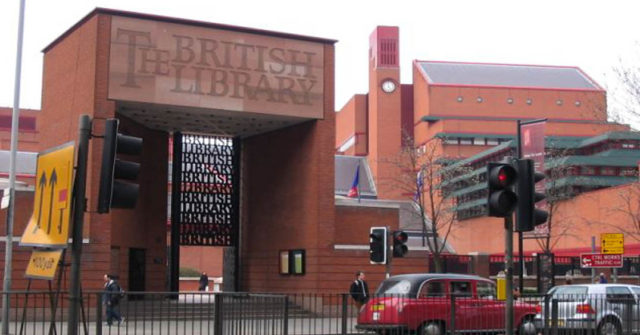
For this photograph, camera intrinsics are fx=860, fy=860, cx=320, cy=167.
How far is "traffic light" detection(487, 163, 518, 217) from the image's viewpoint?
37.3 ft

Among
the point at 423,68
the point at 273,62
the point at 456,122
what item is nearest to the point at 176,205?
the point at 273,62

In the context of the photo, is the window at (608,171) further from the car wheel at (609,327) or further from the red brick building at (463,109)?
the car wheel at (609,327)

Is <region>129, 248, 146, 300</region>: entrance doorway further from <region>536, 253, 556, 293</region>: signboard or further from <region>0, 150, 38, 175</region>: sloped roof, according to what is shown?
<region>0, 150, 38, 175</region>: sloped roof

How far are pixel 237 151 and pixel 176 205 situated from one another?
153 inches

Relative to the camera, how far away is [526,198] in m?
11.6

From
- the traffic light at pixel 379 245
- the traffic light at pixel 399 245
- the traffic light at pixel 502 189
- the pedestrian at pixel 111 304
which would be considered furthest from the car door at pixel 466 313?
the pedestrian at pixel 111 304

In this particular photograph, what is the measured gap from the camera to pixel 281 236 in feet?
111

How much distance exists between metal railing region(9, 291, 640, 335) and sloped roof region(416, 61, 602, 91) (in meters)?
78.2

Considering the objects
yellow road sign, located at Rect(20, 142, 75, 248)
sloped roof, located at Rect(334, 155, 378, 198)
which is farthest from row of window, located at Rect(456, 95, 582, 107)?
yellow road sign, located at Rect(20, 142, 75, 248)

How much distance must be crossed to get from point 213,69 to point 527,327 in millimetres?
16023

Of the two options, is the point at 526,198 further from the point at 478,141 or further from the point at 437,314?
the point at 478,141

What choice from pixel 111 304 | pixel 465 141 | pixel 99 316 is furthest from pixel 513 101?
pixel 99 316

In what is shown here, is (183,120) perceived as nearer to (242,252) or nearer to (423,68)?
(242,252)

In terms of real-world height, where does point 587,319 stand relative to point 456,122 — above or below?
below
